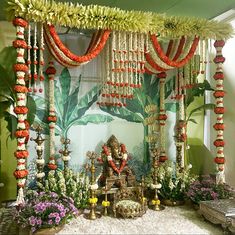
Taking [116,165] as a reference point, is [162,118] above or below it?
above

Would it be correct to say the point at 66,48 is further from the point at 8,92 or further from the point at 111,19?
the point at 8,92

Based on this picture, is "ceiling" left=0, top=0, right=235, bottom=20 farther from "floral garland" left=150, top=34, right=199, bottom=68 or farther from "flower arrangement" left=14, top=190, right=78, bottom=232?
"flower arrangement" left=14, top=190, right=78, bottom=232

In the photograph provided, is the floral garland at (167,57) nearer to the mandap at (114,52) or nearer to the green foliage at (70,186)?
the mandap at (114,52)

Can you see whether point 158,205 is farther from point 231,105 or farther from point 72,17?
point 72,17

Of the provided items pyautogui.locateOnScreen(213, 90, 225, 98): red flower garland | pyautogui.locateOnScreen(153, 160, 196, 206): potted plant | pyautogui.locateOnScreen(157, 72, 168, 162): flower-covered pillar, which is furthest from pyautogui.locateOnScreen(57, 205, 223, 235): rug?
pyautogui.locateOnScreen(213, 90, 225, 98): red flower garland

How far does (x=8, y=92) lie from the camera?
327 cm

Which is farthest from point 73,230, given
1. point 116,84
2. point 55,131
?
point 116,84

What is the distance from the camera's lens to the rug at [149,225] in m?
2.62

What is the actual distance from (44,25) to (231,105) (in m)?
2.65

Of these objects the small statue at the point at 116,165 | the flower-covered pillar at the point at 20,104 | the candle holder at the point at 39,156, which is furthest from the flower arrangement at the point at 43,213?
the small statue at the point at 116,165

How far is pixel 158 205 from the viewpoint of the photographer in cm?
328

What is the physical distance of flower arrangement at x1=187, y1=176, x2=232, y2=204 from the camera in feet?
10.2

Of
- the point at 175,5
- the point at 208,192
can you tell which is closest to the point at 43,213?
the point at 208,192

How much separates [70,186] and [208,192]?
153 cm
